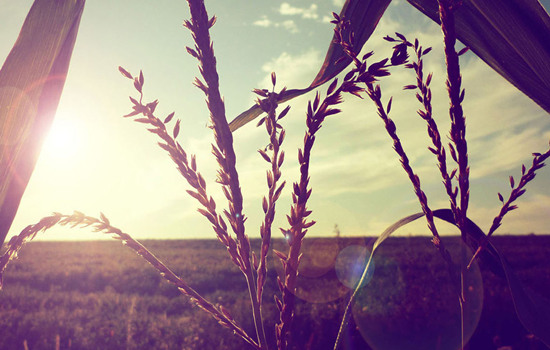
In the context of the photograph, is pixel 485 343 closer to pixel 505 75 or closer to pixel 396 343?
pixel 396 343

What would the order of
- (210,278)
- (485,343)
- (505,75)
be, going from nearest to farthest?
(505,75)
(485,343)
(210,278)

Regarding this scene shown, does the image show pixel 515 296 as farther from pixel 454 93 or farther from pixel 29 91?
pixel 29 91

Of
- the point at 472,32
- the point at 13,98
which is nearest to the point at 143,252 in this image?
the point at 13,98

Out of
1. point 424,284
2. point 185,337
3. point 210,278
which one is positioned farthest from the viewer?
point 210,278

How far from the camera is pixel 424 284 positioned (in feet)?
39.3

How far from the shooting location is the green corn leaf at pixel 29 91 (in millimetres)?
646

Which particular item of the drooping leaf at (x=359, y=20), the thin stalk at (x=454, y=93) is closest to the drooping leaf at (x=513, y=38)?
the drooping leaf at (x=359, y=20)

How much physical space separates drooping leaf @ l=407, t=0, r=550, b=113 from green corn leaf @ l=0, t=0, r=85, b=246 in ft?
2.74

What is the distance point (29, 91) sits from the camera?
0.67 m

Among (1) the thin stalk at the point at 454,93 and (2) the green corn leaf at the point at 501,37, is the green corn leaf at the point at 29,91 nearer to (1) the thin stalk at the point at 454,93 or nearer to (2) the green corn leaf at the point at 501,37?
(2) the green corn leaf at the point at 501,37

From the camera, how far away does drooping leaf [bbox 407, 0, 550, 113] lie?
81 centimetres

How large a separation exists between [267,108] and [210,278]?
19.1m

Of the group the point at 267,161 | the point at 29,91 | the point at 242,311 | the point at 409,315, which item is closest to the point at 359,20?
the point at 267,161

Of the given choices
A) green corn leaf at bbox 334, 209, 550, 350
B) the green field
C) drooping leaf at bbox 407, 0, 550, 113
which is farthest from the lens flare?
drooping leaf at bbox 407, 0, 550, 113
